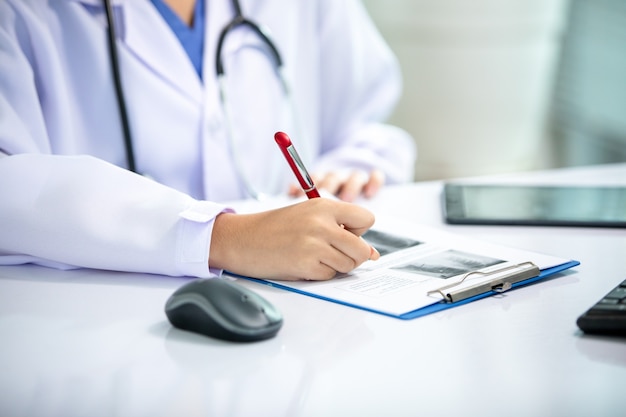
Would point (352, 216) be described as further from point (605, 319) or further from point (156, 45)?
point (156, 45)

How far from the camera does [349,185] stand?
45.3 inches

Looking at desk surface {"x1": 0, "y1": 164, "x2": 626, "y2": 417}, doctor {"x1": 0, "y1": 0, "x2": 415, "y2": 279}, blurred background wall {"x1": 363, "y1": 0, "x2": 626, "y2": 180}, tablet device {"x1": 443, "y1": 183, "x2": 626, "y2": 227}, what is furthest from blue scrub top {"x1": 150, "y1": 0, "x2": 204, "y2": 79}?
blurred background wall {"x1": 363, "y1": 0, "x2": 626, "y2": 180}

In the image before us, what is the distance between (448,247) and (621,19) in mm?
2328

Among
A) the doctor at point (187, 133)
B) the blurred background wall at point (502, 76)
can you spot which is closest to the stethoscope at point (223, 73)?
the doctor at point (187, 133)

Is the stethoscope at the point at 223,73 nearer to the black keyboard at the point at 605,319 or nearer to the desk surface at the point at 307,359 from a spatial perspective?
the desk surface at the point at 307,359

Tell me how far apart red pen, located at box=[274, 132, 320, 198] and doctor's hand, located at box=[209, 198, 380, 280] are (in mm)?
46

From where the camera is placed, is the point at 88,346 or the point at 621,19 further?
the point at 621,19

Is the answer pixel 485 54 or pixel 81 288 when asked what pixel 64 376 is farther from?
pixel 485 54

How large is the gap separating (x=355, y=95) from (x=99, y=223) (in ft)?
2.51

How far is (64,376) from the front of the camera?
57cm

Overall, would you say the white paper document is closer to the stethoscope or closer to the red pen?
the red pen

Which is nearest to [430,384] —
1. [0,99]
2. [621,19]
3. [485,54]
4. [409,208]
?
[409,208]

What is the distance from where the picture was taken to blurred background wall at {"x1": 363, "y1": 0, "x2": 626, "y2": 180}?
8.87 feet

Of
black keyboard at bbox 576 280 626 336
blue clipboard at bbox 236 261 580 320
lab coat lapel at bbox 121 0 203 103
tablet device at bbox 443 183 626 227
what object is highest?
lab coat lapel at bbox 121 0 203 103
